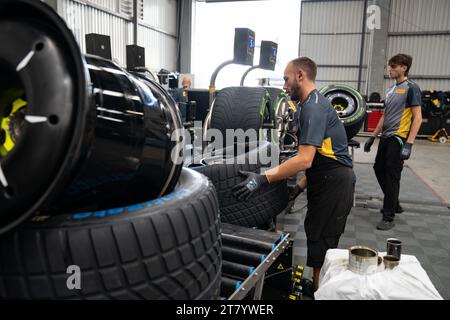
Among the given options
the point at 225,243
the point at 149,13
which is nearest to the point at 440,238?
the point at 225,243

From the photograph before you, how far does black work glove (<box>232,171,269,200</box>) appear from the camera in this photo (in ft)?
6.15

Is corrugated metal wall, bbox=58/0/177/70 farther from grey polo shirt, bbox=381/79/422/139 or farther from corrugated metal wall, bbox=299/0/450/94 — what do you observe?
grey polo shirt, bbox=381/79/422/139

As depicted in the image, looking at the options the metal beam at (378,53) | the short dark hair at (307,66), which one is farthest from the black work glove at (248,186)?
the metal beam at (378,53)

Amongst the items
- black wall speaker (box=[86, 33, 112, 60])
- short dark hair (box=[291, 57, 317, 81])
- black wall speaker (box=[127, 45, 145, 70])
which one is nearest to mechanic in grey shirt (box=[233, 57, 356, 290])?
short dark hair (box=[291, 57, 317, 81])

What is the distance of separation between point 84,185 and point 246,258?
850 millimetres

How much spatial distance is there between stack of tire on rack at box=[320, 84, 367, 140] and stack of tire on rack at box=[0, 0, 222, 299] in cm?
361

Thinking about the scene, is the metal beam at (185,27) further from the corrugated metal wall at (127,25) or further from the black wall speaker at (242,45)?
the black wall speaker at (242,45)

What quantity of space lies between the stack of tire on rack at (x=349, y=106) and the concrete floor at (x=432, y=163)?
4.31 feet

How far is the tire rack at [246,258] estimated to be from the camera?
1314mm

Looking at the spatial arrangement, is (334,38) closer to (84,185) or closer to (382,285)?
(382,285)

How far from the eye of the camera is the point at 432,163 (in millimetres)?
7277

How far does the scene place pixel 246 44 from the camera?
11.0ft

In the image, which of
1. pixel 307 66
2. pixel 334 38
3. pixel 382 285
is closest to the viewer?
pixel 382 285

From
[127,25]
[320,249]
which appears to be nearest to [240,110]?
[320,249]
